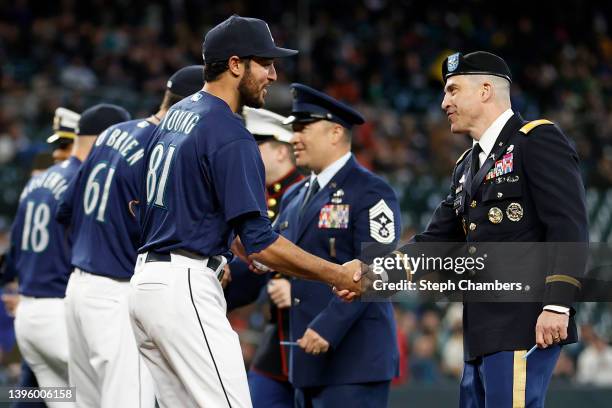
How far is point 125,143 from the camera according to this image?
598 centimetres

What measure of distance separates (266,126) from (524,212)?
2636 mm

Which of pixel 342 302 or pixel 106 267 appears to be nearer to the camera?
pixel 342 302

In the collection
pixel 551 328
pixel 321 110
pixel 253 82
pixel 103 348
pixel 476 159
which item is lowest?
pixel 103 348

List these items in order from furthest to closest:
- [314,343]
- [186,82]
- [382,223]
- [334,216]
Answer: [186,82] → [334,216] → [382,223] → [314,343]

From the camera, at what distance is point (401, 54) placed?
20266 millimetres

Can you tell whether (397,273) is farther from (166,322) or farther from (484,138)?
(166,322)

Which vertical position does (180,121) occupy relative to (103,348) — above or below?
above

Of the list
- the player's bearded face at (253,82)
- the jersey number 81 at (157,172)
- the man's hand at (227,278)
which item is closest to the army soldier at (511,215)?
the player's bearded face at (253,82)

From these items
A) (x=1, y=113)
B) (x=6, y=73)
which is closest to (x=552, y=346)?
(x=1, y=113)

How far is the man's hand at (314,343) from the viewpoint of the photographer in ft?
18.3

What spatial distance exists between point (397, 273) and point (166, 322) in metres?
1.47

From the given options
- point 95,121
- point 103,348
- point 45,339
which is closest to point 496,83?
point 103,348

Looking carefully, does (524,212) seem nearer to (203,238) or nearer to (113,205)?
(203,238)

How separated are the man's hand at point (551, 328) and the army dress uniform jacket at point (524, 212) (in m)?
0.07
